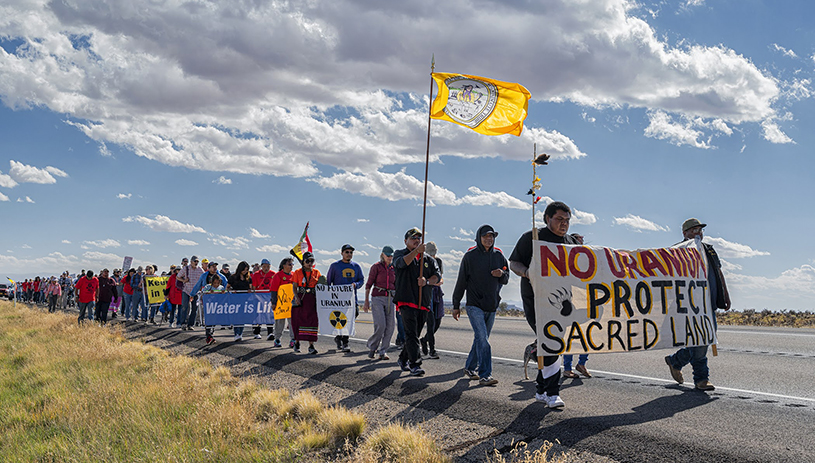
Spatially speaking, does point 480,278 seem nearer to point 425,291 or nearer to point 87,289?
point 425,291

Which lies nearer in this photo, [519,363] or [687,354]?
[687,354]

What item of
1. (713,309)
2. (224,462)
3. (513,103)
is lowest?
(224,462)

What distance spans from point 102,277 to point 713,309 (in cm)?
1817

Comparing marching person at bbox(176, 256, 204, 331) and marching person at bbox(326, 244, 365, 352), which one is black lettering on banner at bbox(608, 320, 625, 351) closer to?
marching person at bbox(326, 244, 365, 352)

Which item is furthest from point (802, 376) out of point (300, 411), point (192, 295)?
point (192, 295)

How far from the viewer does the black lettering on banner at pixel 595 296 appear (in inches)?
261

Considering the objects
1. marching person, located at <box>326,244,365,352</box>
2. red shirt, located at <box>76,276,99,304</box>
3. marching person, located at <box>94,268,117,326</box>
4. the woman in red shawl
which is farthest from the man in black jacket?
red shirt, located at <box>76,276,99,304</box>

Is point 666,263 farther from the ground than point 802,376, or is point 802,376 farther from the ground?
point 666,263

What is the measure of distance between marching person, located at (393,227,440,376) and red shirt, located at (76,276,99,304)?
15.9m

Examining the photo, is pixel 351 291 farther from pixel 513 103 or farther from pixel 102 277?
pixel 102 277

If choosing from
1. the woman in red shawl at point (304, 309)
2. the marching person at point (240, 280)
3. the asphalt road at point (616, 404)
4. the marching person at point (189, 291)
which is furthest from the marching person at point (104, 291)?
the woman in red shawl at point (304, 309)

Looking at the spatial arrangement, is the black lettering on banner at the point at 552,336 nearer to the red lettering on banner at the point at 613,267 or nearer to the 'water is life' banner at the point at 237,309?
the red lettering on banner at the point at 613,267

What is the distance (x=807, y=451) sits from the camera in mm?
5062


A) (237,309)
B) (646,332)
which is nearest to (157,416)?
(646,332)
